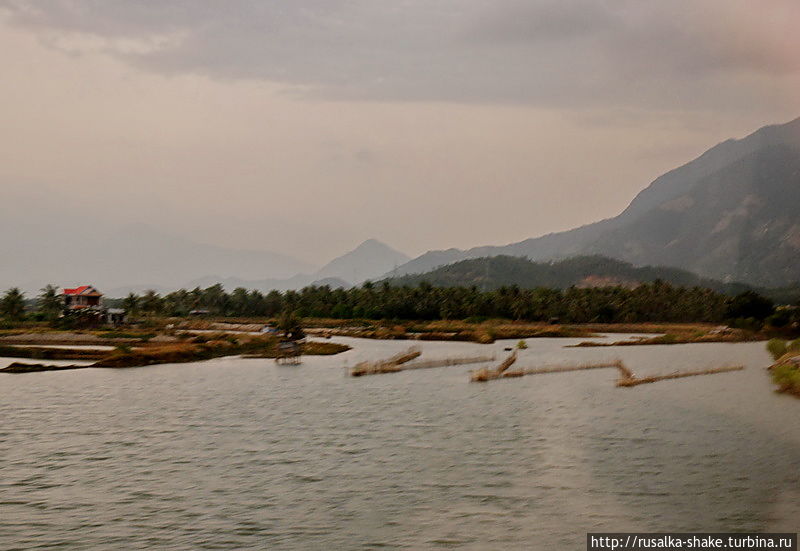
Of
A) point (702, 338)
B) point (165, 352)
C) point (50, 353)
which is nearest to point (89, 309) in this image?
point (50, 353)

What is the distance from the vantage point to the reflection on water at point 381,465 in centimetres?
3152

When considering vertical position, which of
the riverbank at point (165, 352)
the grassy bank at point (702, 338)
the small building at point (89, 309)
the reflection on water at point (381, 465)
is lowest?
the grassy bank at point (702, 338)

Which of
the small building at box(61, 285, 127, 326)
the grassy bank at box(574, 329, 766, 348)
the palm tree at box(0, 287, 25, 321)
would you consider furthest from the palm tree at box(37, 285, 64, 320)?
the grassy bank at box(574, 329, 766, 348)

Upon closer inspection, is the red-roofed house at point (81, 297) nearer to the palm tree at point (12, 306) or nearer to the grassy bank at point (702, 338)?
the palm tree at point (12, 306)

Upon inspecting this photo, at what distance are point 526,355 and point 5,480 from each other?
98697 mm

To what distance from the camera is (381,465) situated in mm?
42438

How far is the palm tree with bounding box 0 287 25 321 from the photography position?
559ft

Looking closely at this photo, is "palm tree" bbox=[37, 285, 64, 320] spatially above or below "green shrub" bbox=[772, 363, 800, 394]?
above

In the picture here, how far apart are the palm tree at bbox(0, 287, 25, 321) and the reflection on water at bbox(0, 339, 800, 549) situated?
101845 millimetres

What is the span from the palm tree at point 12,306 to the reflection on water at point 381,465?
102m

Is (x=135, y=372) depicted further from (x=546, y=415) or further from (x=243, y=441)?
(x=546, y=415)

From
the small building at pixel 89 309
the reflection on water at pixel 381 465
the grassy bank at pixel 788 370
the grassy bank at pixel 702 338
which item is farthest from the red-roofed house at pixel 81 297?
the grassy bank at pixel 788 370

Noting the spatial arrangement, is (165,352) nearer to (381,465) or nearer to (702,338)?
(381,465)

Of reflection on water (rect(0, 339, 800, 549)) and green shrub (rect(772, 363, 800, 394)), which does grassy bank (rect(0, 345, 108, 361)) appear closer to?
reflection on water (rect(0, 339, 800, 549))
